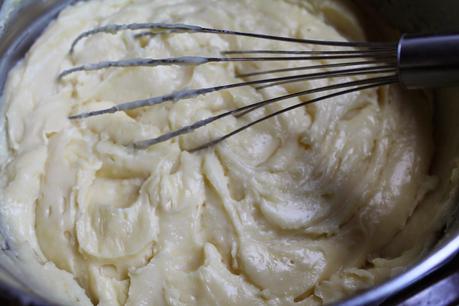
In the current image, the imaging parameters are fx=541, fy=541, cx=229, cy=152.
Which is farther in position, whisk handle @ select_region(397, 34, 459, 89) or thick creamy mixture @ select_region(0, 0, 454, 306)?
thick creamy mixture @ select_region(0, 0, 454, 306)

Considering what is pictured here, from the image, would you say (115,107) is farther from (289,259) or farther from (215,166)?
(289,259)

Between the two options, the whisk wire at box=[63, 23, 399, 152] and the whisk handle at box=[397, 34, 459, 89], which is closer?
the whisk handle at box=[397, 34, 459, 89]

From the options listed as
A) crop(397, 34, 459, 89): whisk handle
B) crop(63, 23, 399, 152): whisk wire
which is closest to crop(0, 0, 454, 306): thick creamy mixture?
crop(63, 23, 399, 152): whisk wire

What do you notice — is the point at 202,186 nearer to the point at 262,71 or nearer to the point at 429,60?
the point at 262,71

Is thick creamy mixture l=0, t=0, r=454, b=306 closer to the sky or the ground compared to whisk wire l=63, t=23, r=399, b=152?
closer to the ground

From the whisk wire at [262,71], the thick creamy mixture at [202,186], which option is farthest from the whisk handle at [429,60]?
the thick creamy mixture at [202,186]

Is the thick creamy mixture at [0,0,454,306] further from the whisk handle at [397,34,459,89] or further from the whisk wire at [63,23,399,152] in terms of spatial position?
the whisk handle at [397,34,459,89]

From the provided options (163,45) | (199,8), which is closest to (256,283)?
(163,45)

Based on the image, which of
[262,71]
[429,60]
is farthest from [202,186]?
[429,60]
